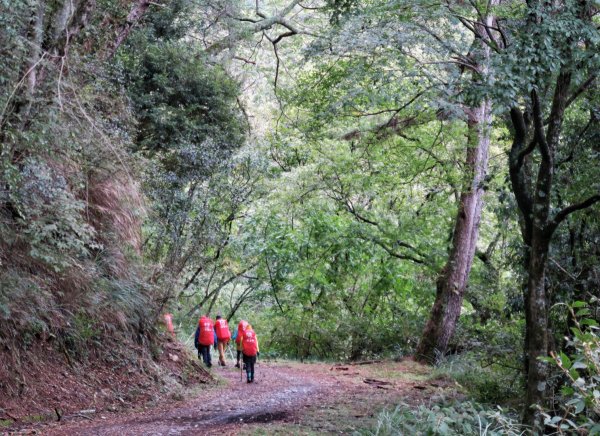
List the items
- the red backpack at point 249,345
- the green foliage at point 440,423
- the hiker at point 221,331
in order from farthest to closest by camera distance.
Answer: the hiker at point 221,331 → the red backpack at point 249,345 → the green foliage at point 440,423

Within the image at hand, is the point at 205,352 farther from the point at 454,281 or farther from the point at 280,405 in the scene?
the point at 454,281

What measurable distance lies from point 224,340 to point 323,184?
5838mm

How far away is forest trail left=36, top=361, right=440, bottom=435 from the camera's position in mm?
8633

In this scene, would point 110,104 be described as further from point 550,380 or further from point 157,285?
point 550,380

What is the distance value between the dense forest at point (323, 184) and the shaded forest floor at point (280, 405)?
1.25 metres

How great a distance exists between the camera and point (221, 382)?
1346 centimetres

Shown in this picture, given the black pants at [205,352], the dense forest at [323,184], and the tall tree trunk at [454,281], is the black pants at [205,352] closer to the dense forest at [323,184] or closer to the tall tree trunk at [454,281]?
the dense forest at [323,184]

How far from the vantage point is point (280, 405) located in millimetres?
10844

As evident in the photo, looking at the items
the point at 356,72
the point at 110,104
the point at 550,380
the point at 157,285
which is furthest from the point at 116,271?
the point at 550,380

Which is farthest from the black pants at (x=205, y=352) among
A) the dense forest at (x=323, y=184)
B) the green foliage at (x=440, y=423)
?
the green foliage at (x=440, y=423)

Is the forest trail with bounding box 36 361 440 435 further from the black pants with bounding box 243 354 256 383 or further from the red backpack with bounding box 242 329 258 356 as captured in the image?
the red backpack with bounding box 242 329 258 356

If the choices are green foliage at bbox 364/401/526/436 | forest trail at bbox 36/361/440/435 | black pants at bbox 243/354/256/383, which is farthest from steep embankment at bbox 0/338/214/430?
green foliage at bbox 364/401/526/436

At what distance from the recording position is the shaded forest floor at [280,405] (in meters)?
8.63

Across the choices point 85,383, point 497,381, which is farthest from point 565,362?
point 85,383
